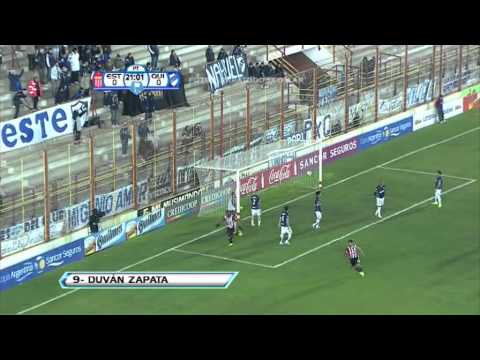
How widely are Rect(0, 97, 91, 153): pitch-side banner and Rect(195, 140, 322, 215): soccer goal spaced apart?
5.57 m

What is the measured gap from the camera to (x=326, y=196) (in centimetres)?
5719

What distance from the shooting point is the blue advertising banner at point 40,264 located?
46281mm

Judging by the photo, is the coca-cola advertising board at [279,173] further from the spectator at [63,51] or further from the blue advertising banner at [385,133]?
the spectator at [63,51]

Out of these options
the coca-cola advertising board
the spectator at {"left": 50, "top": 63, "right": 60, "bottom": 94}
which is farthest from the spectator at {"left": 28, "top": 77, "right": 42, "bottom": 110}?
→ the coca-cola advertising board

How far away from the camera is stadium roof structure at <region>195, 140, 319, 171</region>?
179 feet

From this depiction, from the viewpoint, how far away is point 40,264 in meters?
47.7

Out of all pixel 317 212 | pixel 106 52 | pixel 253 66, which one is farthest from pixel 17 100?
pixel 253 66

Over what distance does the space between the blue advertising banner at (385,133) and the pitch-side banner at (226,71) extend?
7.10 metres

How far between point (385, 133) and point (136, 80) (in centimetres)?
1583

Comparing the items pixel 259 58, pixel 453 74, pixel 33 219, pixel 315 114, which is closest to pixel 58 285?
pixel 33 219

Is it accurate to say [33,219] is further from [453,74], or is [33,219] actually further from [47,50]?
[453,74]

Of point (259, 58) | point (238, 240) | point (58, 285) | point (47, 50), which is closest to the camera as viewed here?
point (58, 285)

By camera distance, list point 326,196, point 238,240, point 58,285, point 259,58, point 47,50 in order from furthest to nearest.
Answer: point 259,58
point 47,50
point 326,196
point 238,240
point 58,285

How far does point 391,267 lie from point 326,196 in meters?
9.52
